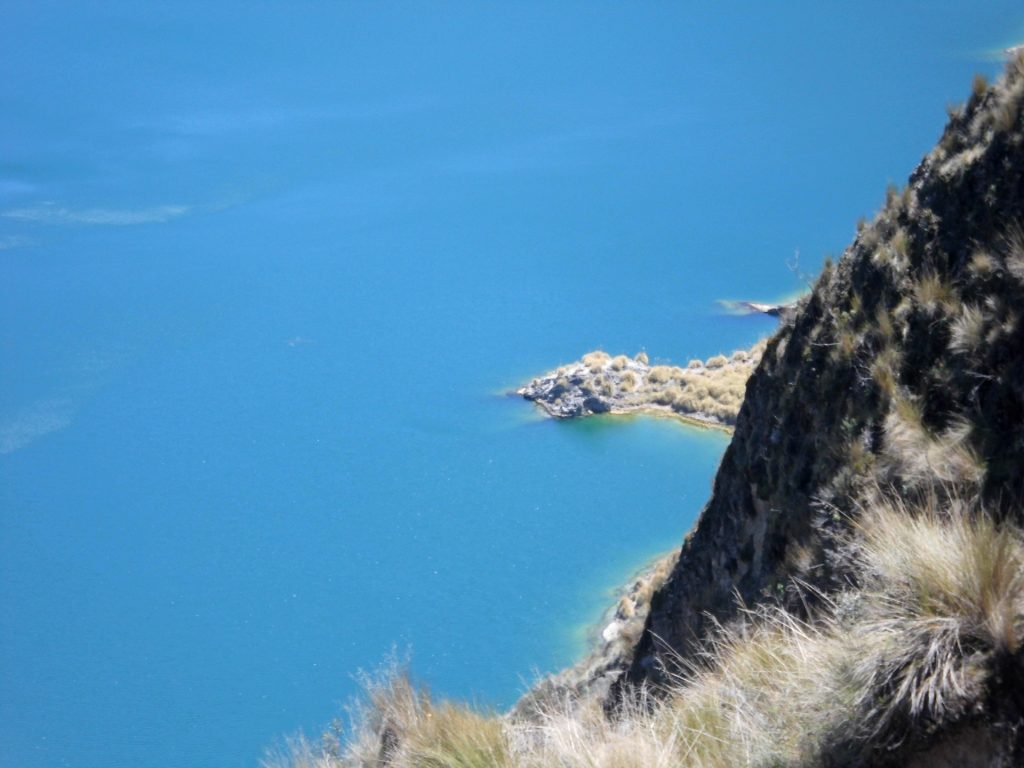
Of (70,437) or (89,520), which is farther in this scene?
(70,437)

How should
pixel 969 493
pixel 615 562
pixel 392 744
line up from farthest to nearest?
pixel 615 562, pixel 392 744, pixel 969 493

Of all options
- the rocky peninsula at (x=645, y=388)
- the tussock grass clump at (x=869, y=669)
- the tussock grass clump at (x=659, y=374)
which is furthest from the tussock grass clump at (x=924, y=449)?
the tussock grass clump at (x=659, y=374)

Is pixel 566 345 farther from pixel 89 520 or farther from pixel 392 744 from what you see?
pixel 392 744

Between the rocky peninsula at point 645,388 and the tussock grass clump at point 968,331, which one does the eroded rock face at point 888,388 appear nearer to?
the tussock grass clump at point 968,331

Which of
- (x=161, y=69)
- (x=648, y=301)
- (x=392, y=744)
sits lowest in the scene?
(x=392, y=744)

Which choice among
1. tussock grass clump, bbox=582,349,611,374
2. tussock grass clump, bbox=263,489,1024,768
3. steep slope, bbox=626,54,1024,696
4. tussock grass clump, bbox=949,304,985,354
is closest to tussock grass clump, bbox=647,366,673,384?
tussock grass clump, bbox=582,349,611,374

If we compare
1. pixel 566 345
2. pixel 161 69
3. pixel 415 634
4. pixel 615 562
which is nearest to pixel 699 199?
pixel 566 345

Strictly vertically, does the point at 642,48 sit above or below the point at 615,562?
above
